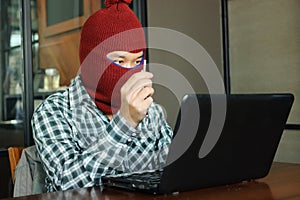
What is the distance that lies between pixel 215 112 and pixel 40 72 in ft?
6.33

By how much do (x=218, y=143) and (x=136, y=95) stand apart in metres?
0.23

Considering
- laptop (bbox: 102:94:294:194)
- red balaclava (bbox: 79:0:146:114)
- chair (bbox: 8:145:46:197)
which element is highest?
red balaclava (bbox: 79:0:146:114)

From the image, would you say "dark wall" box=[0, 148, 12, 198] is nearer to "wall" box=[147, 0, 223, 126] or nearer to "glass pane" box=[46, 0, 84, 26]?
"glass pane" box=[46, 0, 84, 26]

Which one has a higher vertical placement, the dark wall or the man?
the man

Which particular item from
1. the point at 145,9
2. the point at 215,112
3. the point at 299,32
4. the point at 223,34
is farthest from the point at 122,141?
the point at 223,34

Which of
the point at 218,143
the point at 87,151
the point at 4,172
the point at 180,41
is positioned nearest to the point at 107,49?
the point at 87,151

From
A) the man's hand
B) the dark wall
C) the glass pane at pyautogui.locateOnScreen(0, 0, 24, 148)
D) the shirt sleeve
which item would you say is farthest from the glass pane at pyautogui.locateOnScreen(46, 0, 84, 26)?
the man's hand

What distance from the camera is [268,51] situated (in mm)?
3168

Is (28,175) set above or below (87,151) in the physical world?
below

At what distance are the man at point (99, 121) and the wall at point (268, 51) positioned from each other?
168 cm

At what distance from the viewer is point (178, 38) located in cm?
308

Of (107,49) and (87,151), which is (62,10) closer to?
(107,49)

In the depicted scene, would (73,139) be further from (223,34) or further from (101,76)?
(223,34)

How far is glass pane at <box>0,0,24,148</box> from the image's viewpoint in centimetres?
256
